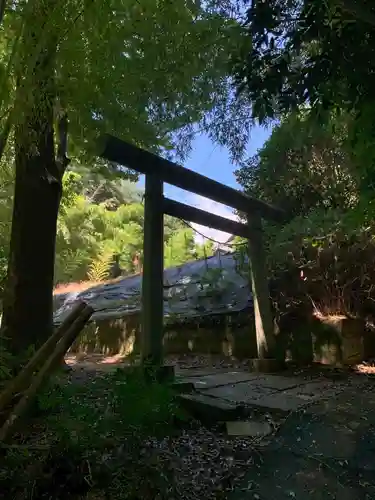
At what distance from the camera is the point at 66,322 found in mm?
1676

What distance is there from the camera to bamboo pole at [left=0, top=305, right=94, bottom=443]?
4.69 ft

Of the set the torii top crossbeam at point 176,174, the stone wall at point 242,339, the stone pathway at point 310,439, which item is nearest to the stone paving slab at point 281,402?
the stone pathway at point 310,439

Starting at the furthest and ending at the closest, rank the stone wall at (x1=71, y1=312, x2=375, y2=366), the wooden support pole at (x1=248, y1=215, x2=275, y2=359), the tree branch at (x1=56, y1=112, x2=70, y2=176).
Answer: the wooden support pole at (x1=248, y1=215, x2=275, y2=359) → the stone wall at (x1=71, y1=312, x2=375, y2=366) → the tree branch at (x1=56, y1=112, x2=70, y2=176)

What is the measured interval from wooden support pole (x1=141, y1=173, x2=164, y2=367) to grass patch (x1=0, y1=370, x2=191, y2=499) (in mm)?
1687

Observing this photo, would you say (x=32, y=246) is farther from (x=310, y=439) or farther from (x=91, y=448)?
(x=310, y=439)

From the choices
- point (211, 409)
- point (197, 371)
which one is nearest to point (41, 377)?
point (211, 409)

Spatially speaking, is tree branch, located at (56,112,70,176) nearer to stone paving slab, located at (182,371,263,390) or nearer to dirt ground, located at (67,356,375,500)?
stone paving slab, located at (182,371,263,390)

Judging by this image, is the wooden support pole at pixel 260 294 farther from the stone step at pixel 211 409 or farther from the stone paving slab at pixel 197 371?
the stone step at pixel 211 409

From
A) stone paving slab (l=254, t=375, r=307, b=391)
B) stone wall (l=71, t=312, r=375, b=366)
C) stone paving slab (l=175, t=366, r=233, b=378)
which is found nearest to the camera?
stone paving slab (l=254, t=375, r=307, b=391)

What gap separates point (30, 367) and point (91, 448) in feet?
1.26

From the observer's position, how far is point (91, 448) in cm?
153

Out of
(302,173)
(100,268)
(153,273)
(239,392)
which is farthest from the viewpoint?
(100,268)

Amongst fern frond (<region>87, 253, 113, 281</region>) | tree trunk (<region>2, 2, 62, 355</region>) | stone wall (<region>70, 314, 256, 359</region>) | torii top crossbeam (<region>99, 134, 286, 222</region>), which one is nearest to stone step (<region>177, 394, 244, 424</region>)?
tree trunk (<region>2, 2, 62, 355</region>)

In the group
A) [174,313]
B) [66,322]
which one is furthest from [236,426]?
[174,313]
